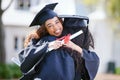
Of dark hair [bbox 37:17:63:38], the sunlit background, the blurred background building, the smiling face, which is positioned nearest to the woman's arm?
the smiling face

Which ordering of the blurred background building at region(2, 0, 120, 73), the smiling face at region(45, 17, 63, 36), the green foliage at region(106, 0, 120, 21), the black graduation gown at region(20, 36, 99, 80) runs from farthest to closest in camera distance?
the green foliage at region(106, 0, 120, 21) → the blurred background building at region(2, 0, 120, 73) → the smiling face at region(45, 17, 63, 36) → the black graduation gown at region(20, 36, 99, 80)

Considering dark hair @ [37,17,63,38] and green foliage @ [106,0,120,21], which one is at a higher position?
dark hair @ [37,17,63,38]

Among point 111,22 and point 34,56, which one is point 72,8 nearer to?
point 34,56

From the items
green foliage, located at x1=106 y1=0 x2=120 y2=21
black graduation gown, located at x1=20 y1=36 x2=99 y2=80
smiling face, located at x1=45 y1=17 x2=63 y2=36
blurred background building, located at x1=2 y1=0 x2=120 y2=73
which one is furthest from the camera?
green foliage, located at x1=106 y1=0 x2=120 y2=21

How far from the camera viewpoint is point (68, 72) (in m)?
5.19

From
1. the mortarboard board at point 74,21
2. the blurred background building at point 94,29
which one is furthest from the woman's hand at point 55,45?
the blurred background building at point 94,29

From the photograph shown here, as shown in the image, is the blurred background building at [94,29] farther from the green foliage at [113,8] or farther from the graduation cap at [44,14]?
the graduation cap at [44,14]

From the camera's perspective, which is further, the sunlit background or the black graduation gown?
the sunlit background

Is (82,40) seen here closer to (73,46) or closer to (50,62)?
(73,46)

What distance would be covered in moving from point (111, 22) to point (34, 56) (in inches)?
1011

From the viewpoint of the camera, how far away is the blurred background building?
27.9 meters

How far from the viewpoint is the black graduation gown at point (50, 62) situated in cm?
519

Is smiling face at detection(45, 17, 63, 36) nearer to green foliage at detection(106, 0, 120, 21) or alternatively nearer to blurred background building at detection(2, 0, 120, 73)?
blurred background building at detection(2, 0, 120, 73)

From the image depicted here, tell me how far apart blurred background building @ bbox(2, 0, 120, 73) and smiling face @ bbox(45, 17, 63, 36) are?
2030 cm
